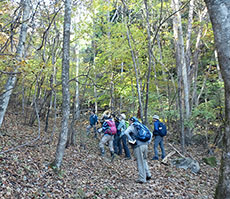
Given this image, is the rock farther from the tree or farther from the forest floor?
the tree

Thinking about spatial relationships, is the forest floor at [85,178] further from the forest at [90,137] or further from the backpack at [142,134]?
the backpack at [142,134]

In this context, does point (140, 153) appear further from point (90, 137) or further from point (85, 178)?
point (90, 137)

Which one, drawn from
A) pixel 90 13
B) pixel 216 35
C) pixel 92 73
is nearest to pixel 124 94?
pixel 92 73

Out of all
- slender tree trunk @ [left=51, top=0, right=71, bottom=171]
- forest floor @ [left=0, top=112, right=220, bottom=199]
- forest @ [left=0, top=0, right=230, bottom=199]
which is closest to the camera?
forest @ [left=0, top=0, right=230, bottom=199]

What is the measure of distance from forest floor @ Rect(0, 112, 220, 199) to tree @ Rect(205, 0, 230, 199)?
2357 millimetres

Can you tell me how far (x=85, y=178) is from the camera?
6.53 metres

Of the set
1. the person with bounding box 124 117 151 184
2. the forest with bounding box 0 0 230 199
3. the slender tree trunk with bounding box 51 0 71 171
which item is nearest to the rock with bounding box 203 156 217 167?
the forest with bounding box 0 0 230 199

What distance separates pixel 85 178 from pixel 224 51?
534 centimetres

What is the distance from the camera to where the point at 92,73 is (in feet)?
40.2

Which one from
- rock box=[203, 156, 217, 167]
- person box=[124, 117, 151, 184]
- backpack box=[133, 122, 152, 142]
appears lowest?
rock box=[203, 156, 217, 167]

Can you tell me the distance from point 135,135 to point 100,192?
2073 mm

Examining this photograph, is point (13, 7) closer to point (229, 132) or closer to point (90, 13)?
point (90, 13)

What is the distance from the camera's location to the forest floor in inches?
196

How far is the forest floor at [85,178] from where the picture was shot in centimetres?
497
